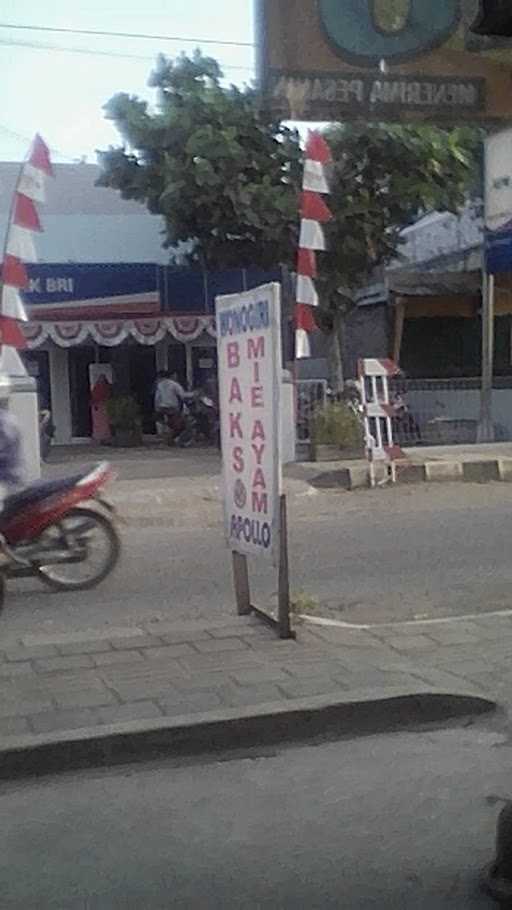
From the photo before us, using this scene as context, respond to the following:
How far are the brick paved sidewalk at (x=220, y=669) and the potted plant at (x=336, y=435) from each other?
9.90 m

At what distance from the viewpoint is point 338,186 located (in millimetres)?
19562

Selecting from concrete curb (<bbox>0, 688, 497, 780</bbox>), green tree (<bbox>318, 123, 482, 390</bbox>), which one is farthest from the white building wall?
concrete curb (<bbox>0, 688, 497, 780</bbox>)

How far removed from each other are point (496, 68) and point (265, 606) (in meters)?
4.31

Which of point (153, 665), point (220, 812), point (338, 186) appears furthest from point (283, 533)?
point (338, 186)

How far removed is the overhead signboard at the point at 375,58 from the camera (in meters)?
4.32

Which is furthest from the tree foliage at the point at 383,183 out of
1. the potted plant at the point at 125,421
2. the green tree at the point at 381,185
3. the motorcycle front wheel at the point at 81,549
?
the motorcycle front wheel at the point at 81,549

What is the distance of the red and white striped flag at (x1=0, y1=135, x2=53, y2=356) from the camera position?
1385 cm

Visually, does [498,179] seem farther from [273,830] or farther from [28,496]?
[28,496]

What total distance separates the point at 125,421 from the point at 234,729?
18.0 metres

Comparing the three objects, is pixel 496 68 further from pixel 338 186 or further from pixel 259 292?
pixel 338 186

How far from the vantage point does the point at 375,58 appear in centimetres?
436

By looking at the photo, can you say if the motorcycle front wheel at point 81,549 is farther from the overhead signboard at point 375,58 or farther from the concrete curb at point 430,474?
the concrete curb at point 430,474

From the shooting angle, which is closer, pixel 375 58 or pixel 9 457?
pixel 375 58

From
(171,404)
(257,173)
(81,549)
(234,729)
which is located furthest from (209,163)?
(234,729)
